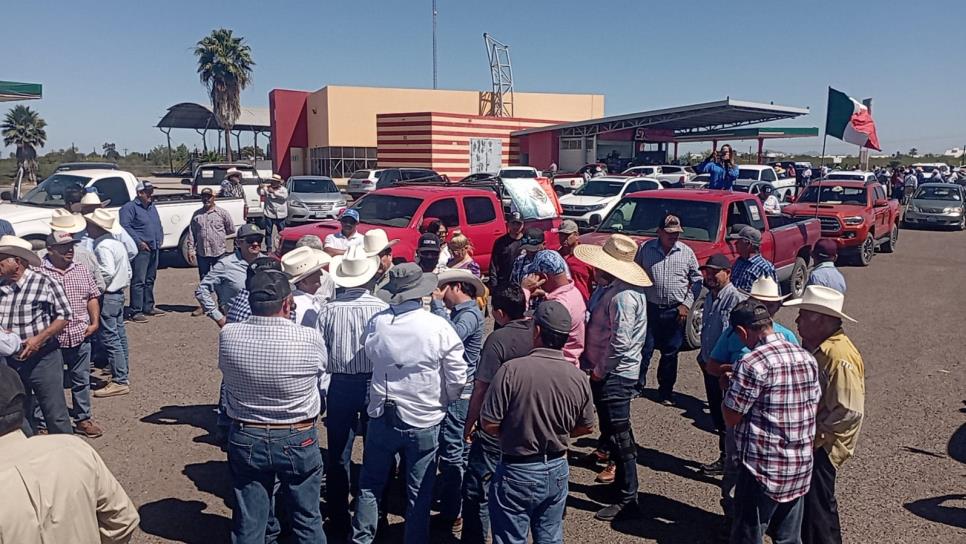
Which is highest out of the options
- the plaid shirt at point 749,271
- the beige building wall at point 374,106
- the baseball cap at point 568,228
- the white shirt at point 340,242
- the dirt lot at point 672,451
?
the beige building wall at point 374,106

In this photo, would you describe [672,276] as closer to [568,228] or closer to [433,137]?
[568,228]

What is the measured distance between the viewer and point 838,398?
379 centimetres

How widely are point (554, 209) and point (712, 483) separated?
5.68m

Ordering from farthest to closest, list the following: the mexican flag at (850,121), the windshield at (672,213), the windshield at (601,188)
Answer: the windshield at (601,188)
the mexican flag at (850,121)
the windshield at (672,213)

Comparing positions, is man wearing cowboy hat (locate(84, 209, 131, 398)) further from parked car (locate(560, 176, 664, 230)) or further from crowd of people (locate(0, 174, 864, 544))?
parked car (locate(560, 176, 664, 230))

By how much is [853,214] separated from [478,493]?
14900 millimetres

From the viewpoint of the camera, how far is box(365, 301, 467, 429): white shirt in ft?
13.0

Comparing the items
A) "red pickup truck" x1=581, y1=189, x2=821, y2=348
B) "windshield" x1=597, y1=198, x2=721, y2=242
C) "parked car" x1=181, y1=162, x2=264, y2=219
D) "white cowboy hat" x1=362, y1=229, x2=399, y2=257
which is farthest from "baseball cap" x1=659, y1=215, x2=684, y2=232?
"parked car" x1=181, y1=162, x2=264, y2=219

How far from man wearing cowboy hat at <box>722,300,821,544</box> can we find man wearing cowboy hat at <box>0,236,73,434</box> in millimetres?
4855

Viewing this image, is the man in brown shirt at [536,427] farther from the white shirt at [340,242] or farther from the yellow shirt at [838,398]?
the white shirt at [340,242]

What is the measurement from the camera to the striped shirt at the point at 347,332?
4277mm

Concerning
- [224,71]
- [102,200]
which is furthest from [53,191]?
[224,71]

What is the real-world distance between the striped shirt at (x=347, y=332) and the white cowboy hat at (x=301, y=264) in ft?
2.12

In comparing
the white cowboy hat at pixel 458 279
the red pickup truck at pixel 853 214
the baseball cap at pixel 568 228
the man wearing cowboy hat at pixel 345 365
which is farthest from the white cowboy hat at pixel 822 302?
the red pickup truck at pixel 853 214
